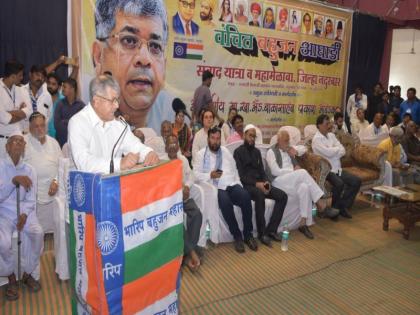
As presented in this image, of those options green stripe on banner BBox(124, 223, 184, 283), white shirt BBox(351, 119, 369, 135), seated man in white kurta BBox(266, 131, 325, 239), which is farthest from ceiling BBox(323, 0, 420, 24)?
green stripe on banner BBox(124, 223, 184, 283)

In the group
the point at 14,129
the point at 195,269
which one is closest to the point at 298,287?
the point at 195,269

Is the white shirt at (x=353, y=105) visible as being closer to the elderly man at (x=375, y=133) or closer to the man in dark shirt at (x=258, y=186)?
the elderly man at (x=375, y=133)

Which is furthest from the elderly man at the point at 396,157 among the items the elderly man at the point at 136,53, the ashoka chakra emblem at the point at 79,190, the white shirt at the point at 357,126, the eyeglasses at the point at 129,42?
the ashoka chakra emblem at the point at 79,190

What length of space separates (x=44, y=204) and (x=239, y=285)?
204 centimetres

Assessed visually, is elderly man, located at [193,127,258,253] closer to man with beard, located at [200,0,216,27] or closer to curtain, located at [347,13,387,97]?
man with beard, located at [200,0,216,27]

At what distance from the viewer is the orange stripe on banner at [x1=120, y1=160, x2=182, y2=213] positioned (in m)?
1.81

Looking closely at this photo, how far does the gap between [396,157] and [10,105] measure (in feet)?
18.0

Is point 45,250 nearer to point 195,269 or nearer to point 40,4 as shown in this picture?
point 195,269

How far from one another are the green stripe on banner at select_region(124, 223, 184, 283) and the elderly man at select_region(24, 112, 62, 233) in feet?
6.89

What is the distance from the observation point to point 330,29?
27.6 ft

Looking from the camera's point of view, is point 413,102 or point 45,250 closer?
point 45,250

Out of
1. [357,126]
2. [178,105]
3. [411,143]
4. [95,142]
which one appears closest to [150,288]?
[95,142]

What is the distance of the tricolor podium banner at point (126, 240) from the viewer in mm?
1759

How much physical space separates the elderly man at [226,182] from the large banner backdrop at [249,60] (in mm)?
2023
